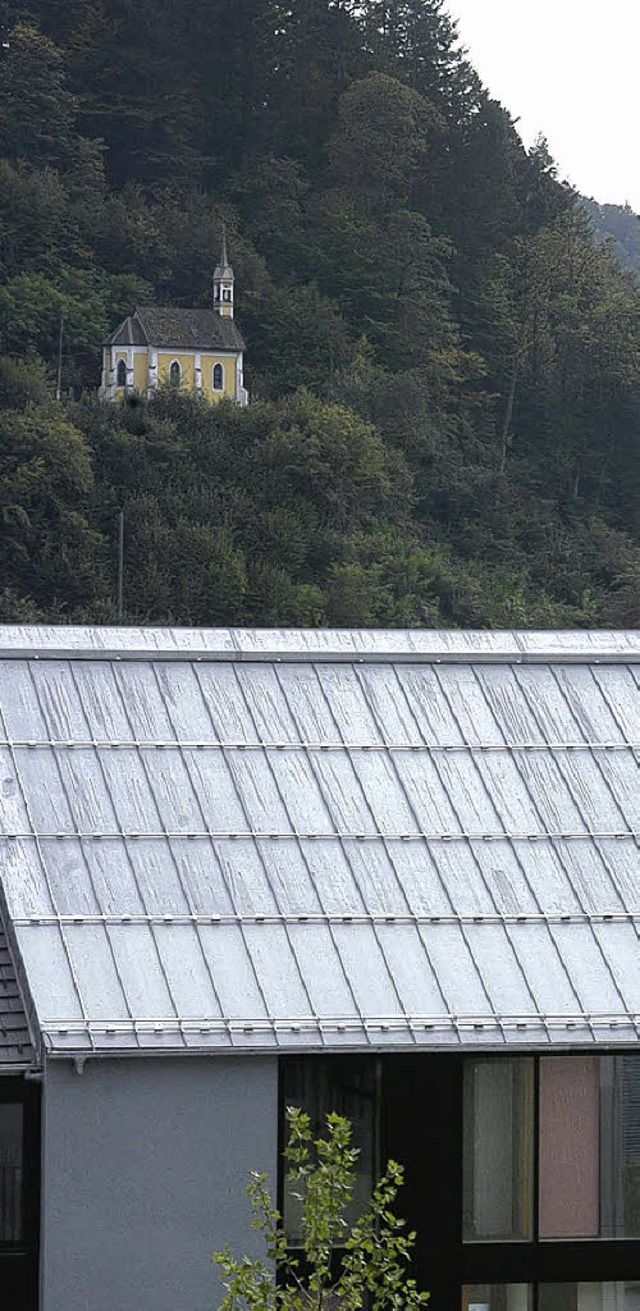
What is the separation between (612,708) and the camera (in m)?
12.5

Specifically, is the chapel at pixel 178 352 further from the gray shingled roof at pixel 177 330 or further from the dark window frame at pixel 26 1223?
the dark window frame at pixel 26 1223

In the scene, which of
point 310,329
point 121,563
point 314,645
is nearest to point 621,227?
point 310,329

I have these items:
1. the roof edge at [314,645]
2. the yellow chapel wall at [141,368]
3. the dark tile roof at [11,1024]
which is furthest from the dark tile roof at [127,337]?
the dark tile roof at [11,1024]

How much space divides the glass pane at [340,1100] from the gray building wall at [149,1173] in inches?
7.4

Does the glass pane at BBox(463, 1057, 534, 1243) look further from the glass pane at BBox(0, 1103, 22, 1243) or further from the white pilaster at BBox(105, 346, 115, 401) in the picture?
the white pilaster at BBox(105, 346, 115, 401)

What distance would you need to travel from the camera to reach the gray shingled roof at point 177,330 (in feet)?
278

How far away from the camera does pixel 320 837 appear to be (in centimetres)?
1120

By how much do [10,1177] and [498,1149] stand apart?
7.48 ft

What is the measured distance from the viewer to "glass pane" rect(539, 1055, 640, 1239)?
34.4 feet

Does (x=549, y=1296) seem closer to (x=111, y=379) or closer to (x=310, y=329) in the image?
(x=111, y=379)

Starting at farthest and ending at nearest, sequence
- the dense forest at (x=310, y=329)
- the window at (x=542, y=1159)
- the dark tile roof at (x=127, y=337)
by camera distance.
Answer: the dark tile roof at (x=127, y=337) < the dense forest at (x=310, y=329) < the window at (x=542, y=1159)

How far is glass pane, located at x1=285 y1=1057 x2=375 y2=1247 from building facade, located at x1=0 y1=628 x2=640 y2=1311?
14mm

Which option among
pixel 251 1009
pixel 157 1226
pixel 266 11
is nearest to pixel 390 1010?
pixel 251 1009

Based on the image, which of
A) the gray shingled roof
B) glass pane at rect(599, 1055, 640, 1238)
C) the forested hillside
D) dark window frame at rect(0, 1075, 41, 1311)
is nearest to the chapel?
the gray shingled roof
